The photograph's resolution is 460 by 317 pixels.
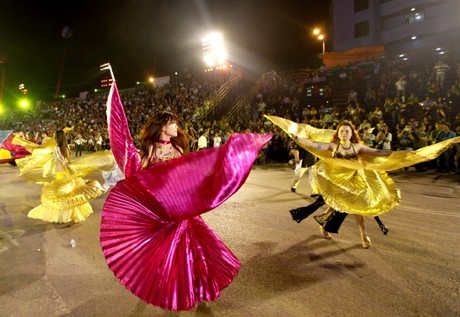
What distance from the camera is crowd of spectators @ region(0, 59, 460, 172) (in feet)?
40.3

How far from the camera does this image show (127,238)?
7.81 ft

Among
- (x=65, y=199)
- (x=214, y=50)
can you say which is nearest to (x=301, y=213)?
(x=65, y=199)

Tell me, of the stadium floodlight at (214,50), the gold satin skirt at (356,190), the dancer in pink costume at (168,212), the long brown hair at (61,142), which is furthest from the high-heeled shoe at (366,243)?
the stadium floodlight at (214,50)

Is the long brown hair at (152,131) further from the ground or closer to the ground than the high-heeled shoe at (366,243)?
further from the ground

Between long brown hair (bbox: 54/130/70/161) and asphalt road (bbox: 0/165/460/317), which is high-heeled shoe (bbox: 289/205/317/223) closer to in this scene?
asphalt road (bbox: 0/165/460/317)

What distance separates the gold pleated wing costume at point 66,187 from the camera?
5.64 m

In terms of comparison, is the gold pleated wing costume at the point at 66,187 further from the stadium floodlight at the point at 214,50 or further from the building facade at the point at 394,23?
the stadium floodlight at the point at 214,50

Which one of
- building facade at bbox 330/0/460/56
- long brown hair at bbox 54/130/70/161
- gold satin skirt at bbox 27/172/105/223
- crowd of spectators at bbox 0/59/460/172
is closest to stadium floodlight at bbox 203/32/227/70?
crowd of spectators at bbox 0/59/460/172

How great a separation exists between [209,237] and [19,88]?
69.7 meters

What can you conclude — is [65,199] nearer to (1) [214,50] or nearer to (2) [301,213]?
(2) [301,213]

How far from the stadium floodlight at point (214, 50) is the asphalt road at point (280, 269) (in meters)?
29.3

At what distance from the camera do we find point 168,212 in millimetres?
2201

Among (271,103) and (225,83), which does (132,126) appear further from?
(271,103)

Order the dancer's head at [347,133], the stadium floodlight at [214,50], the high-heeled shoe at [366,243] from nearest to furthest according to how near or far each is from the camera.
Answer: the high-heeled shoe at [366,243]
the dancer's head at [347,133]
the stadium floodlight at [214,50]
